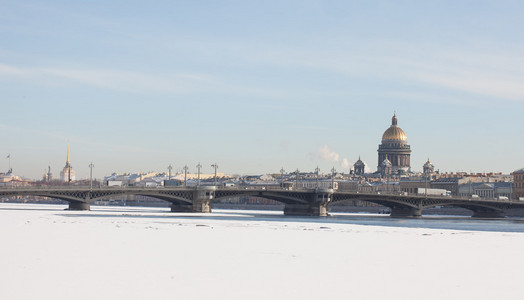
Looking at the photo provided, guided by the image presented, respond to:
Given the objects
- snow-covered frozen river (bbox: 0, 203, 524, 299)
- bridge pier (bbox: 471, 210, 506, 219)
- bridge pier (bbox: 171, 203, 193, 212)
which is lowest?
snow-covered frozen river (bbox: 0, 203, 524, 299)

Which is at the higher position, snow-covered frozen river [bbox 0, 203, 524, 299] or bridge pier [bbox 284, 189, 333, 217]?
bridge pier [bbox 284, 189, 333, 217]

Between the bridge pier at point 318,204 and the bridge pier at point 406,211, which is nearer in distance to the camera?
the bridge pier at point 318,204

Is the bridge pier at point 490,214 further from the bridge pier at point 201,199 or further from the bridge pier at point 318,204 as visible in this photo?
the bridge pier at point 201,199

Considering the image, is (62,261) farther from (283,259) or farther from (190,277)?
(283,259)

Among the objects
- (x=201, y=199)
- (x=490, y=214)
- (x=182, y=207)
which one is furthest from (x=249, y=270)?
(x=490, y=214)

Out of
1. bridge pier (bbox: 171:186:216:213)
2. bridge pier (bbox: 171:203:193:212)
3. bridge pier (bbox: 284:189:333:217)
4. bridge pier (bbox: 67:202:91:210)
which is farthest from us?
bridge pier (bbox: 284:189:333:217)

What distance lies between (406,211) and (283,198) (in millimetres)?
19847

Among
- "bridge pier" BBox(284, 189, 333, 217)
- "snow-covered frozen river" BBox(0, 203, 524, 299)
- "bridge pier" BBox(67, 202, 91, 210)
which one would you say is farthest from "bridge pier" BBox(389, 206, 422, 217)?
"snow-covered frozen river" BBox(0, 203, 524, 299)

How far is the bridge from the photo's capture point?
107438mm

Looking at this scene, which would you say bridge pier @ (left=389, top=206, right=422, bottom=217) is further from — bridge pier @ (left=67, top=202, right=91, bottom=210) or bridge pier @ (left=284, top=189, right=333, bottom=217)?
bridge pier @ (left=67, top=202, right=91, bottom=210)

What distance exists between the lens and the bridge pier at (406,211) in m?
124

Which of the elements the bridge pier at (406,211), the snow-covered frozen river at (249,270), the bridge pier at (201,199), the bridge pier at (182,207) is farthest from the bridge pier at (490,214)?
the snow-covered frozen river at (249,270)

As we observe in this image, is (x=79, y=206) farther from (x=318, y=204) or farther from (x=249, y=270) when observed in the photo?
(x=249, y=270)

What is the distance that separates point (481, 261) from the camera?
31203mm
